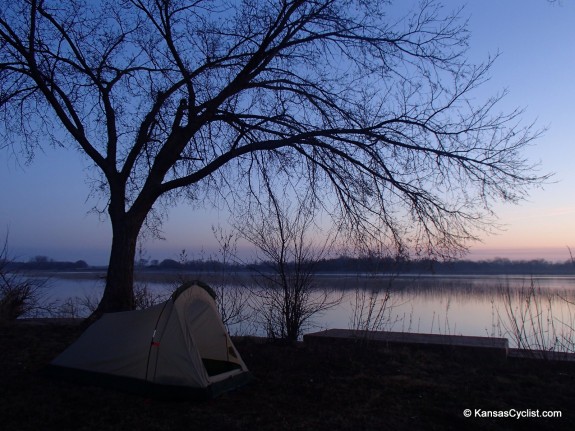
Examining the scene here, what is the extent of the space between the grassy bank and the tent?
7.5 inches

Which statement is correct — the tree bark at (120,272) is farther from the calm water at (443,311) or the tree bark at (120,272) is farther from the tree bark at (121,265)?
the calm water at (443,311)

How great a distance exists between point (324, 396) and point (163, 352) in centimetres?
207

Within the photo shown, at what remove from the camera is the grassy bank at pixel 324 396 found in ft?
19.2

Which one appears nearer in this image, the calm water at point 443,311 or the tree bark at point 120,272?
the calm water at point 443,311

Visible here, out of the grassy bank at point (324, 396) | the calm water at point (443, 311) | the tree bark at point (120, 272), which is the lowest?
the grassy bank at point (324, 396)

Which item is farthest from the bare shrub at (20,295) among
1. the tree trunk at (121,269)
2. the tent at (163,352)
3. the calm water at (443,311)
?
the tent at (163,352)

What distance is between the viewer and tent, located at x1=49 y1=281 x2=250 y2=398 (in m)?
6.67

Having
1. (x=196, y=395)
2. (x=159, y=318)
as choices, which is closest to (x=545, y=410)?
(x=196, y=395)

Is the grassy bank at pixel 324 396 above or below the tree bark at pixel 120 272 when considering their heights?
below

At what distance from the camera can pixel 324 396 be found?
6844mm

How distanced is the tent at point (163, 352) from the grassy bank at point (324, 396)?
0.19 metres

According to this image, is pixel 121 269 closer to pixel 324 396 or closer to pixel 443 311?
pixel 324 396

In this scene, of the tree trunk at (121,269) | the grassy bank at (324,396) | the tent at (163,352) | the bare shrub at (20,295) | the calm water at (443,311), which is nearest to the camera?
the grassy bank at (324,396)

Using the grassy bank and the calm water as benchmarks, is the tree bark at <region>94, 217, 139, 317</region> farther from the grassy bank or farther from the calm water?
the calm water
